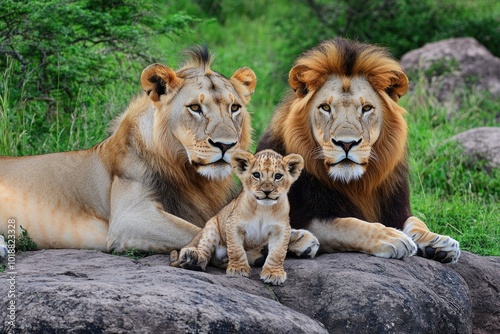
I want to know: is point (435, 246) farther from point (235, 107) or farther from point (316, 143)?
point (235, 107)

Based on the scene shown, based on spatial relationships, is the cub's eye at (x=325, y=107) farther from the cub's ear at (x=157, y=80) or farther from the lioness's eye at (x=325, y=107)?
the cub's ear at (x=157, y=80)

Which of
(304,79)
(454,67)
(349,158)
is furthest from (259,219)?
(454,67)

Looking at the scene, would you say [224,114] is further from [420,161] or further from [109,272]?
[420,161]

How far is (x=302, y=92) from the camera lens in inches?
225

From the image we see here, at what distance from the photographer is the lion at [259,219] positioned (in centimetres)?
474

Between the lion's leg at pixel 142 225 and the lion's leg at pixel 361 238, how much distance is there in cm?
73

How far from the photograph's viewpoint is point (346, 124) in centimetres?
527

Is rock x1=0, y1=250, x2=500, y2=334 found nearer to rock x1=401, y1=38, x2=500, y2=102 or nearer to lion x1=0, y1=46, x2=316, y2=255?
lion x1=0, y1=46, x2=316, y2=255

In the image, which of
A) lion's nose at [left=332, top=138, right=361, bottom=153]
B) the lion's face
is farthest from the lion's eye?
lion's nose at [left=332, top=138, right=361, bottom=153]

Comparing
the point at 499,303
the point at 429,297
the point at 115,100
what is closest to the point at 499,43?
the point at 115,100

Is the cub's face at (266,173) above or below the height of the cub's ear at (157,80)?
below

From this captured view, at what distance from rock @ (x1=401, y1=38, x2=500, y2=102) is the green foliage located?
6597 millimetres

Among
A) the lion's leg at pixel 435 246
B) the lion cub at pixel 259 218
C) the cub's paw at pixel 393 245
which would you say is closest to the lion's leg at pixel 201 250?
the lion cub at pixel 259 218

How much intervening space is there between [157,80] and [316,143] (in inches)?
39.2
